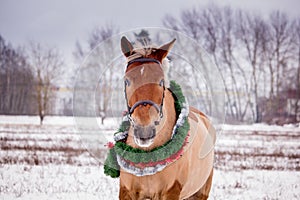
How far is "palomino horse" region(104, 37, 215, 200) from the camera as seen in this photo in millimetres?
3023

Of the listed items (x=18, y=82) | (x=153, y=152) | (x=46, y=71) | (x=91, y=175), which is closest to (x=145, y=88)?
(x=153, y=152)

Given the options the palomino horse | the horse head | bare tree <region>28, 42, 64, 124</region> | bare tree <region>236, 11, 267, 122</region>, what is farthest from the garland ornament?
bare tree <region>236, 11, 267, 122</region>

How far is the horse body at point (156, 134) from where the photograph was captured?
298 centimetres

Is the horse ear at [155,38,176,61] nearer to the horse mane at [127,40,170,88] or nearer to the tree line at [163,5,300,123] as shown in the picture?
the horse mane at [127,40,170,88]

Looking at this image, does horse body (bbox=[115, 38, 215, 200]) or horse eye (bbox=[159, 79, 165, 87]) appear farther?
horse eye (bbox=[159, 79, 165, 87])

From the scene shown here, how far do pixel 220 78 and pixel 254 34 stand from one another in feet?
130

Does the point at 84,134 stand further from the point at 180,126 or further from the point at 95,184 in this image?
the point at 95,184

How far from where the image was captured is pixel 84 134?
3930 millimetres

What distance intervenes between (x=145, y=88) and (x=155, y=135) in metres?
0.40

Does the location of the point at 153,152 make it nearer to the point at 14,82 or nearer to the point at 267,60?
the point at 267,60

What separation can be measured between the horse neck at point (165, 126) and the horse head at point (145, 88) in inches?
7.7

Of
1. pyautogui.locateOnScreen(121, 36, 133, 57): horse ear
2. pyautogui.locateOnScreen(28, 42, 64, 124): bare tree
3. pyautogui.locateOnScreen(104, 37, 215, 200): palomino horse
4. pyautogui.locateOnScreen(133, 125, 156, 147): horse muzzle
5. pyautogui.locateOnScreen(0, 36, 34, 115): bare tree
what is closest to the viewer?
pyautogui.locateOnScreen(133, 125, 156, 147): horse muzzle

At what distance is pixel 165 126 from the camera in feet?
11.5

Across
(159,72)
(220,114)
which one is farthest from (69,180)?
(159,72)
